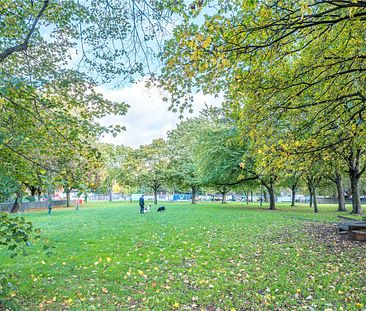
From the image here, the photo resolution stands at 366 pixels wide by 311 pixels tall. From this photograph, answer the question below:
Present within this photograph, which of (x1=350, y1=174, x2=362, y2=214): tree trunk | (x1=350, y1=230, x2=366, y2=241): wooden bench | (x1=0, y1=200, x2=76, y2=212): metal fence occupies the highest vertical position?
(x1=350, y1=174, x2=362, y2=214): tree trunk

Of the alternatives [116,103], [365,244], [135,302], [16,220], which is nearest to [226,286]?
[135,302]

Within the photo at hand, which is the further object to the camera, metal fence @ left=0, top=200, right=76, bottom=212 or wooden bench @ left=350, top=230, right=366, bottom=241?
metal fence @ left=0, top=200, right=76, bottom=212

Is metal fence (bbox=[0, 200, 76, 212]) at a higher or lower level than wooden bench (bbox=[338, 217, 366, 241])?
lower

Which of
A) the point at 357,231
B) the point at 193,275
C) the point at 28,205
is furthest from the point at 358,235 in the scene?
the point at 28,205

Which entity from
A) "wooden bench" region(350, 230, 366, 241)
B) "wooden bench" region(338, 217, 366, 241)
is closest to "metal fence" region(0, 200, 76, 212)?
"wooden bench" region(338, 217, 366, 241)

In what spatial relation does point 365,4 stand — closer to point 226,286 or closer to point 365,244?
point 226,286

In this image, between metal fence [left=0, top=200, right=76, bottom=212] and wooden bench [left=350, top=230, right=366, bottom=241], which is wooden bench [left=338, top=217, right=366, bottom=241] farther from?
metal fence [left=0, top=200, right=76, bottom=212]

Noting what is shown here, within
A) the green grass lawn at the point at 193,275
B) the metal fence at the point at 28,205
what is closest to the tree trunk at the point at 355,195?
the green grass lawn at the point at 193,275

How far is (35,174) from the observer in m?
3.76

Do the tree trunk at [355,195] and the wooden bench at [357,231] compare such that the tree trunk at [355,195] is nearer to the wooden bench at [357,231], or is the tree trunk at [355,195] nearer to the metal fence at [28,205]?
the wooden bench at [357,231]

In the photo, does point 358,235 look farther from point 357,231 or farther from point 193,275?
point 193,275

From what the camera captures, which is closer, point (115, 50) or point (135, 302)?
point (135, 302)

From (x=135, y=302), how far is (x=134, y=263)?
2.07m

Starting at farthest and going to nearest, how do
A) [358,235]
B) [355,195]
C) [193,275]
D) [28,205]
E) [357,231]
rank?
[28,205], [355,195], [357,231], [358,235], [193,275]
